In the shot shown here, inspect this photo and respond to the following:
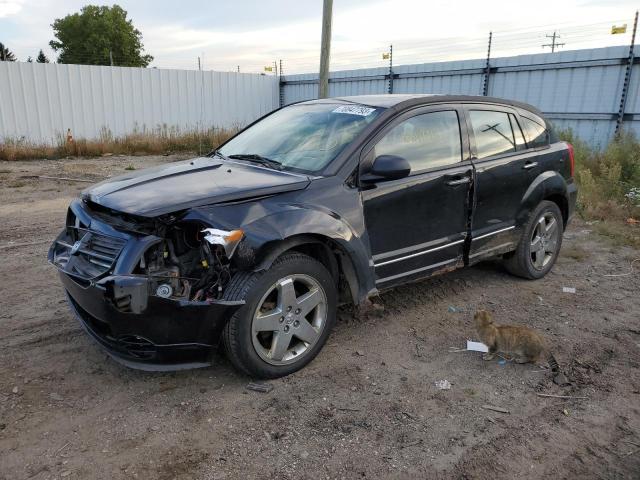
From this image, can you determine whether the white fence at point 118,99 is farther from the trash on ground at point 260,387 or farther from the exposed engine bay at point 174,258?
the trash on ground at point 260,387

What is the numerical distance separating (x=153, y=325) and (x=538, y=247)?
3.84 metres

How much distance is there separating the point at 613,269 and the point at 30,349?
5605mm

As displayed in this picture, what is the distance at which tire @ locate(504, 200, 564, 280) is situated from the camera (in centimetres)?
493

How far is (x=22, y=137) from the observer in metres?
14.1

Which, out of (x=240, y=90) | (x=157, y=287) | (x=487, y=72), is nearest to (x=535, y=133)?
(x=157, y=287)

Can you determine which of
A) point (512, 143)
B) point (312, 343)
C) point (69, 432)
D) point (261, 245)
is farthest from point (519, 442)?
point (512, 143)

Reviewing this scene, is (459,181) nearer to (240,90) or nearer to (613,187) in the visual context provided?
(613,187)

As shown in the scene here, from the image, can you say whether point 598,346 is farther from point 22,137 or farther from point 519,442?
point 22,137

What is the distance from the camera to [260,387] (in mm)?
3178

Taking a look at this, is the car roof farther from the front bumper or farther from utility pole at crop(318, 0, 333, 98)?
utility pole at crop(318, 0, 333, 98)

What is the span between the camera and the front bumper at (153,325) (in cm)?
279

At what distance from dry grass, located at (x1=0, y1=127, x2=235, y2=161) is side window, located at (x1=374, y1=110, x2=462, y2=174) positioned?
11.4 meters

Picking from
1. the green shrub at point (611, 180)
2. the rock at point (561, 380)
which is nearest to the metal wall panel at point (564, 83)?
the green shrub at point (611, 180)

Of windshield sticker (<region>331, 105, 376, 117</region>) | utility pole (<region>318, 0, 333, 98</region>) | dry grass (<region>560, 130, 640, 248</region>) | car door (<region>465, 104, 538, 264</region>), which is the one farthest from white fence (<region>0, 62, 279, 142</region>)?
car door (<region>465, 104, 538, 264</region>)
